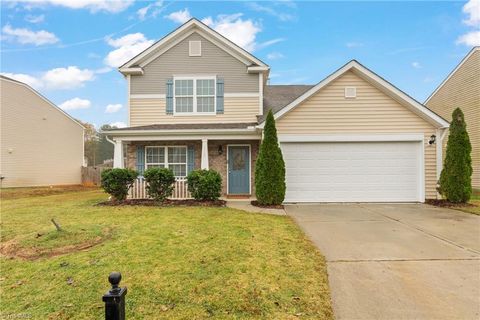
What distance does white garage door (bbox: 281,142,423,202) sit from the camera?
10672mm

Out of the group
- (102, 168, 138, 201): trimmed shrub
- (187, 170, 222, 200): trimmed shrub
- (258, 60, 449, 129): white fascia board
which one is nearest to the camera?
(187, 170, 222, 200): trimmed shrub

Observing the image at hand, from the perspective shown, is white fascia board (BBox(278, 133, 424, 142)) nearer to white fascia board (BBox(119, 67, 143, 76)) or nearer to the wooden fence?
white fascia board (BBox(119, 67, 143, 76))

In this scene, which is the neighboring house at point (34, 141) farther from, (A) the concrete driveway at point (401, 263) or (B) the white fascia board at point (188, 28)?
(A) the concrete driveway at point (401, 263)

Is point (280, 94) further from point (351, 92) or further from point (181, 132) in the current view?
point (181, 132)

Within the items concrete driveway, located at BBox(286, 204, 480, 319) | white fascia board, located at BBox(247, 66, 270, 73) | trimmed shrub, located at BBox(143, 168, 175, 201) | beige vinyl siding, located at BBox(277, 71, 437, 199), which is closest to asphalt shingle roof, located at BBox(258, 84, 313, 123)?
white fascia board, located at BBox(247, 66, 270, 73)

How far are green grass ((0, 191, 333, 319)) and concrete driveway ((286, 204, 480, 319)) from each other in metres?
0.36

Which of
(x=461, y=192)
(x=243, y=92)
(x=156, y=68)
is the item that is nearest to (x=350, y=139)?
(x=461, y=192)

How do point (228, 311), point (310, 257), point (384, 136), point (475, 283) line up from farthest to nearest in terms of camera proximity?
point (384, 136) < point (310, 257) < point (475, 283) < point (228, 311)

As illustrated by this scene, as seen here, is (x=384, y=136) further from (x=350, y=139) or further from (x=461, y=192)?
(x=461, y=192)

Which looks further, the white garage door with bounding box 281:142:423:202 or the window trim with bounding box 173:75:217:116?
the window trim with bounding box 173:75:217:116

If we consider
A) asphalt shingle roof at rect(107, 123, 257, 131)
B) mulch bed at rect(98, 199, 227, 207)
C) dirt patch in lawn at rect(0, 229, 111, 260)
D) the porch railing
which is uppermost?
asphalt shingle roof at rect(107, 123, 257, 131)

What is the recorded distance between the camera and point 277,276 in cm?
388

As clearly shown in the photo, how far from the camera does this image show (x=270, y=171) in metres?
9.77

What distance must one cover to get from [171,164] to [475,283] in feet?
34.7
